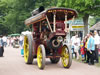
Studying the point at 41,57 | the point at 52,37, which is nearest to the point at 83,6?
the point at 52,37

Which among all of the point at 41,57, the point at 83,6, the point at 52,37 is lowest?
the point at 41,57

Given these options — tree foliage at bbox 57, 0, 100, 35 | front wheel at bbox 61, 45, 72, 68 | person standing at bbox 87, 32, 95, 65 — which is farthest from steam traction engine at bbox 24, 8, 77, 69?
tree foliage at bbox 57, 0, 100, 35

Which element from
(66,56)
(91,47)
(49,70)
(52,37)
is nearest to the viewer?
(49,70)

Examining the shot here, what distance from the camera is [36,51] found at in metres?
11.8

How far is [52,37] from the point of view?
1048 cm

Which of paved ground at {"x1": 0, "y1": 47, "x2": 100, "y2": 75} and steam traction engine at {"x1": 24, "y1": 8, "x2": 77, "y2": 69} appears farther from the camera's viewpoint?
steam traction engine at {"x1": 24, "y1": 8, "x2": 77, "y2": 69}

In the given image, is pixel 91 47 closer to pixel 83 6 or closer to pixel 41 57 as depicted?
pixel 41 57

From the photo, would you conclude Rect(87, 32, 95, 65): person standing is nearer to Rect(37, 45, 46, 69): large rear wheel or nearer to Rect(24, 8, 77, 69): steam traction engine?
Rect(24, 8, 77, 69): steam traction engine

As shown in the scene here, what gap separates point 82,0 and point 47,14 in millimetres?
12928

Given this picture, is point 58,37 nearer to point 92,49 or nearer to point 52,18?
point 52,18

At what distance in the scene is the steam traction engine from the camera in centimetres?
1036

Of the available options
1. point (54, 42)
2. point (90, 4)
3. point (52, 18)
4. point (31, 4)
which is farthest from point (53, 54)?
point (31, 4)

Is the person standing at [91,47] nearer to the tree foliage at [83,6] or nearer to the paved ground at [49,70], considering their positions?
the paved ground at [49,70]

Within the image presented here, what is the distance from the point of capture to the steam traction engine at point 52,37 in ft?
34.0
